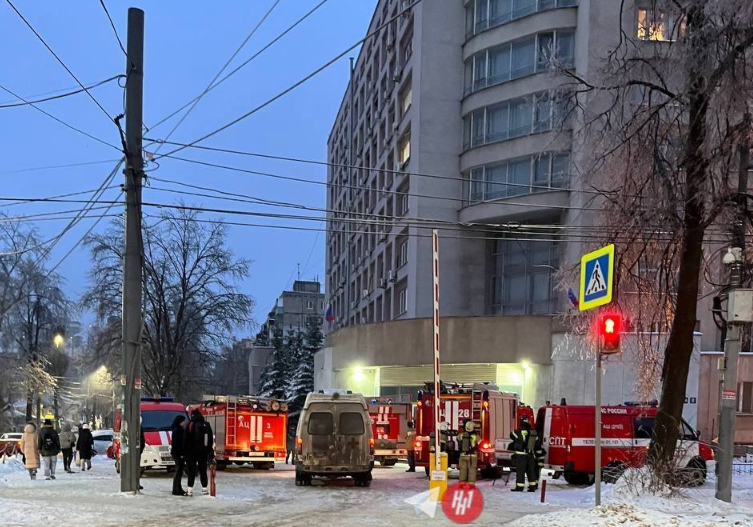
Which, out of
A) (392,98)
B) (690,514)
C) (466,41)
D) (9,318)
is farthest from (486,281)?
(690,514)

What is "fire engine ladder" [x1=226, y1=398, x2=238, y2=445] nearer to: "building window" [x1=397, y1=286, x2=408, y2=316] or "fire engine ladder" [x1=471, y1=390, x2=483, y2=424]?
"fire engine ladder" [x1=471, y1=390, x2=483, y2=424]

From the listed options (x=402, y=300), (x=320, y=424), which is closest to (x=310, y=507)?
(x=320, y=424)

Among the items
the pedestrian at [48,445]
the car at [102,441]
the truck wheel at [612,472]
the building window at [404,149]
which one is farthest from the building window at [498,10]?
the pedestrian at [48,445]

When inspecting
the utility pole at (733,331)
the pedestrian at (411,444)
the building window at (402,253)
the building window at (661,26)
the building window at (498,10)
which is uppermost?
the building window at (498,10)

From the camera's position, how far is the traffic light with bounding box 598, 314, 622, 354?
32.9 feet

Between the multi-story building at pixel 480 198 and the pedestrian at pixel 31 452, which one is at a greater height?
the multi-story building at pixel 480 198

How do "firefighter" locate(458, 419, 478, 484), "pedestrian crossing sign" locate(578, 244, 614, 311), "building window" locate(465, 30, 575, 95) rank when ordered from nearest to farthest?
"pedestrian crossing sign" locate(578, 244, 614, 311), "firefighter" locate(458, 419, 478, 484), "building window" locate(465, 30, 575, 95)

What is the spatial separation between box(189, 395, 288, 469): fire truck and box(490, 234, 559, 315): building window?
53.1 feet

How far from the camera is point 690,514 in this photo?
35.9 ft

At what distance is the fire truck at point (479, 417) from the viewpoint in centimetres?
2106

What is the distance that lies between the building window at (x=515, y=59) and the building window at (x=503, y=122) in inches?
50.0

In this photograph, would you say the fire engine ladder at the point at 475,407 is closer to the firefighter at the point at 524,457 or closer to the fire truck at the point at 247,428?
the firefighter at the point at 524,457

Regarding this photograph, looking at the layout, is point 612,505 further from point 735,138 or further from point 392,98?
point 392,98

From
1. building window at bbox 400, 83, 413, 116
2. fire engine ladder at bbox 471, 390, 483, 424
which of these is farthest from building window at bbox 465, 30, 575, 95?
fire engine ladder at bbox 471, 390, 483, 424
